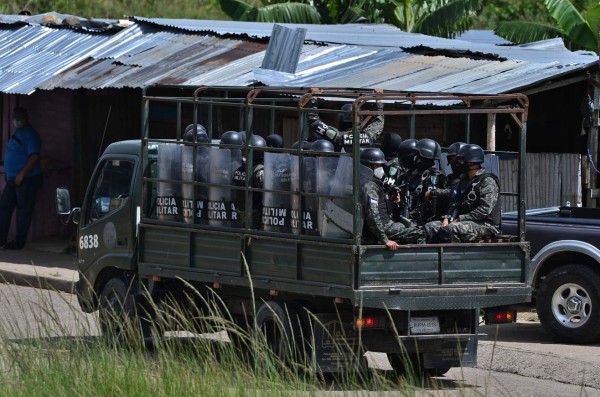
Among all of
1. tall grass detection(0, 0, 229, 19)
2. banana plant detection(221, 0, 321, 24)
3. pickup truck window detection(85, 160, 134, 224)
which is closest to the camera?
pickup truck window detection(85, 160, 134, 224)

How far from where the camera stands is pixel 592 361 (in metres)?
11.0

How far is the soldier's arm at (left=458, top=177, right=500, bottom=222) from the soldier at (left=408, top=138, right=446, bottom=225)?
1.58ft

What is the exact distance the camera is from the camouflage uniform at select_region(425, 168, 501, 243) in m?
9.86

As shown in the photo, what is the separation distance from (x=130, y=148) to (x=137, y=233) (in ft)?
2.88

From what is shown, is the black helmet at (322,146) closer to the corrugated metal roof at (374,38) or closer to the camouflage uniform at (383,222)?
the camouflage uniform at (383,222)

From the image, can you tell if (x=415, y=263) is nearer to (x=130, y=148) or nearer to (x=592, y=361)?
(x=592, y=361)

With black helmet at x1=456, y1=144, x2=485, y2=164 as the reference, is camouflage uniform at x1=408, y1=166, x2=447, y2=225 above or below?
below

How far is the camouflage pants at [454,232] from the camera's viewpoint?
32.3 feet

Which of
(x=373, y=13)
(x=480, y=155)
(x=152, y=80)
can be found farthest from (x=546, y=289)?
(x=373, y=13)

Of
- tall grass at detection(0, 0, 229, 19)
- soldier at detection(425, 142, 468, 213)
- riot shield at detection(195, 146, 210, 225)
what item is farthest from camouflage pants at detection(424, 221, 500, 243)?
tall grass at detection(0, 0, 229, 19)

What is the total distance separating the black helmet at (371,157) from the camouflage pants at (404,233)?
49 centimetres

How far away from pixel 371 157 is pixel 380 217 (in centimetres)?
53

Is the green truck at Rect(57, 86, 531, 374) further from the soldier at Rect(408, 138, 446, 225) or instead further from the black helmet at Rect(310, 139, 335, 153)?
the soldier at Rect(408, 138, 446, 225)

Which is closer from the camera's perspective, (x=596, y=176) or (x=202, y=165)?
(x=202, y=165)
